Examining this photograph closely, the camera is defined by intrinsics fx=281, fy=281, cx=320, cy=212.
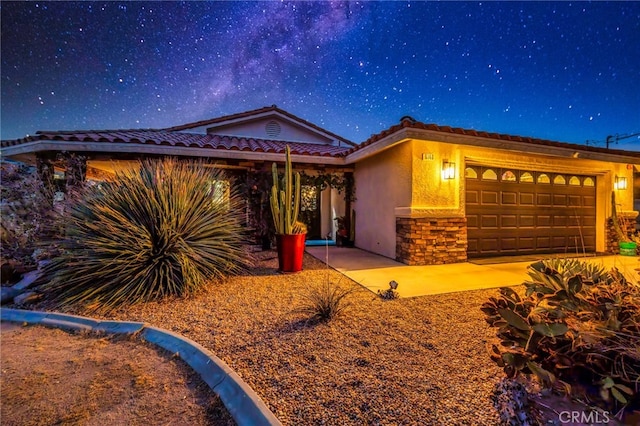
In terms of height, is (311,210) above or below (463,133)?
below

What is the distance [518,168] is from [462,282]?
181 inches

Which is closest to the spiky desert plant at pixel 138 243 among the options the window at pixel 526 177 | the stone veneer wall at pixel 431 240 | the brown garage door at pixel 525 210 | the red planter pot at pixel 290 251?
the red planter pot at pixel 290 251

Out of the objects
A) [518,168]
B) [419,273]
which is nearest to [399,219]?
[419,273]

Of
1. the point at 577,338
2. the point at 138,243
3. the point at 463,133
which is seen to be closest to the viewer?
the point at 577,338

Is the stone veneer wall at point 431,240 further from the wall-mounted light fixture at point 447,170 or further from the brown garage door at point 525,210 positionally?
the wall-mounted light fixture at point 447,170

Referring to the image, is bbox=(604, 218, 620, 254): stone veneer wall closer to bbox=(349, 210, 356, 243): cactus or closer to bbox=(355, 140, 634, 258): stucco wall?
bbox=(355, 140, 634, 258): stucco wall

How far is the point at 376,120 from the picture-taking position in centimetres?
1446

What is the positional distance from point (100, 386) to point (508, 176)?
9.17 metres

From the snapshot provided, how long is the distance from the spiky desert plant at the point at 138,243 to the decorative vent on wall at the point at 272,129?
24.3 feet

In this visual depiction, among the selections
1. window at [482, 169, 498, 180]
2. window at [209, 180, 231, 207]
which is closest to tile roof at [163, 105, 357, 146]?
window at [209, 180, 231, 207]

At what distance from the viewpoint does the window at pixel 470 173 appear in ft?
23.6

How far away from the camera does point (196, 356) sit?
8.74 feet

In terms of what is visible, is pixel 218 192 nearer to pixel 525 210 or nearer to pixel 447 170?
pixel 447 170

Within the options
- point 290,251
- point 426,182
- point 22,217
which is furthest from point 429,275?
point 22,217
